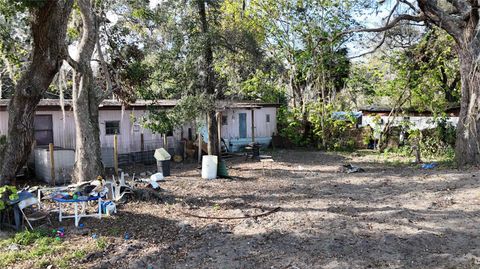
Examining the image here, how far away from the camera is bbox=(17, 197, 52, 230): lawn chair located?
698 centimetres

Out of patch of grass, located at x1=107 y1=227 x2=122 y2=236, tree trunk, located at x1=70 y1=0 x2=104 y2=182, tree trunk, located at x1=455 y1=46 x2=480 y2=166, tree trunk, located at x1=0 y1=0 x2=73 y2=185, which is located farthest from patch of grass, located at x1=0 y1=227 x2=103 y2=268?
tree trunk, located at x1=455 y1=46 x2=480 y2=166

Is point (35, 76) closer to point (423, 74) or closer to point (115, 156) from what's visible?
point (115, 156)

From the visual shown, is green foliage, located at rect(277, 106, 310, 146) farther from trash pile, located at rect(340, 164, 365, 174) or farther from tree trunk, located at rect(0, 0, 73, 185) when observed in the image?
tree trunk, located at rect(0, 0, 73, 185)

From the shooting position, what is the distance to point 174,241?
6656 millimetres

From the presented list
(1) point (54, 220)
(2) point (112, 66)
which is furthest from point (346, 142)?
(1) point (54, 220)

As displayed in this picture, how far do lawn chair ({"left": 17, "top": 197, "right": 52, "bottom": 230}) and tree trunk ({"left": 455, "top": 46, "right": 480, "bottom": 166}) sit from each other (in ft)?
40.4

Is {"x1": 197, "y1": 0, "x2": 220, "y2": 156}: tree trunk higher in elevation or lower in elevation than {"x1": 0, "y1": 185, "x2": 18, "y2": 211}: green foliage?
higher

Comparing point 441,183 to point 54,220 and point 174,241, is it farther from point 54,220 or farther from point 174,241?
point 54,220

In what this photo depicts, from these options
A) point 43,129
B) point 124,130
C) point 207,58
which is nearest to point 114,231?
point 207,58

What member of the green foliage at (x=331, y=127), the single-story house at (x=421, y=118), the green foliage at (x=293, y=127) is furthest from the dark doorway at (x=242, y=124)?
the single-story house at (x=421, y=118)

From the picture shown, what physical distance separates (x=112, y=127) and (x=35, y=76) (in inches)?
347

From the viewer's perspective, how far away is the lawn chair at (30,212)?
22.9ft

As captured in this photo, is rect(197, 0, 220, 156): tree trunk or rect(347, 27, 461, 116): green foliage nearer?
rect(197, 0, 220, 156): tree trunk

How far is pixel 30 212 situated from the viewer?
24.7 ft
